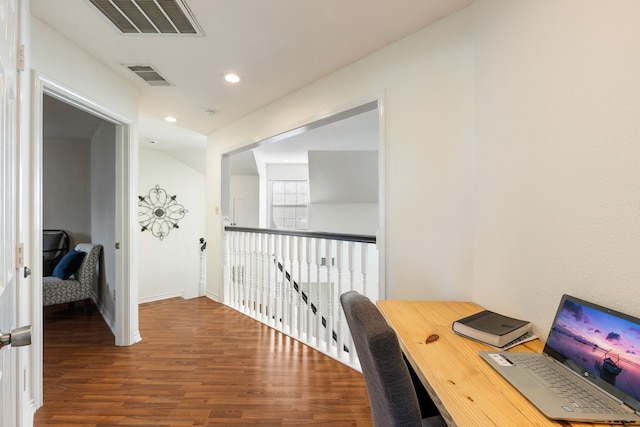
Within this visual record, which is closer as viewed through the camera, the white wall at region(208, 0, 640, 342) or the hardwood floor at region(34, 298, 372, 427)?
the white wall at region(208, 0, 640, 342)

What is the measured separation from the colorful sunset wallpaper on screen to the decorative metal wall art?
5.70 m

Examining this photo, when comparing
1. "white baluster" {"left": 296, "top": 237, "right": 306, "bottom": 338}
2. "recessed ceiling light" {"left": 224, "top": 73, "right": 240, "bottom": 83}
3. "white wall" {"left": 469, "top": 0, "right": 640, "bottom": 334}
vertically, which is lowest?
"white baluster" {"left": 296, "top": 237, "right": 306, "bottom": 338}

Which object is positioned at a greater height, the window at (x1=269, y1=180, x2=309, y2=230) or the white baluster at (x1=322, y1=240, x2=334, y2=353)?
the window at (x1=269, y1=180, x2=309, y2=230)

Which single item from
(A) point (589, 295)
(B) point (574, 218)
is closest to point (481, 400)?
(A) point (589, 295)

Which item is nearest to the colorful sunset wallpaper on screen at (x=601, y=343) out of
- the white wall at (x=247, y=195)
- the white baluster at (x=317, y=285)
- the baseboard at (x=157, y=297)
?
the white baluster at (x=317, y=285)

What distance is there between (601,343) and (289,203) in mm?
6220

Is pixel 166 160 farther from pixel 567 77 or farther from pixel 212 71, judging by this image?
pixel 567 77

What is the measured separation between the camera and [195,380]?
206 cm

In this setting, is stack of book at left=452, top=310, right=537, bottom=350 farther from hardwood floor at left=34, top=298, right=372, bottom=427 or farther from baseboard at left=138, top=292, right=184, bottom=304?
baseboard at left=138, top=292, right=184, bottom=304

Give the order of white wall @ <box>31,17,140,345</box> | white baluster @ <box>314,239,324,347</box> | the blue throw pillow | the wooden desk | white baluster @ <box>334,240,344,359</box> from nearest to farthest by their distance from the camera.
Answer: the wooden desk, white wall @ <box>31,17,140,345</box>, white baluster @ <box>334,240,344,359</box>, white baluster @ <box>314,239,324,347</box>, the blue throw pillow

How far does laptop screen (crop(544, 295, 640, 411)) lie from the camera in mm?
709

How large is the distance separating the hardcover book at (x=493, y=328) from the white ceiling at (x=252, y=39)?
158 cm

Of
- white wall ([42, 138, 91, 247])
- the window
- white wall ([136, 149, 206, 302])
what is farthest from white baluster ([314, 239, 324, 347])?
the window

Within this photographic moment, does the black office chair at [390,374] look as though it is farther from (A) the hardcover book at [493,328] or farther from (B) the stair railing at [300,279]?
(B) the stair railing at [300,279]
